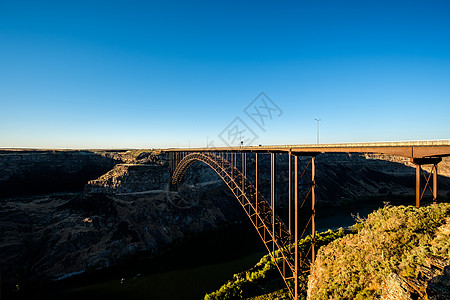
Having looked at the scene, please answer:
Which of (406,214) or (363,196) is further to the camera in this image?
(363,196)

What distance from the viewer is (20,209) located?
33.5 metres

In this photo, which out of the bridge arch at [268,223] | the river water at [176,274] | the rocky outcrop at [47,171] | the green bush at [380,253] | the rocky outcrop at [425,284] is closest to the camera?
the rocky outcrop at [425,284]

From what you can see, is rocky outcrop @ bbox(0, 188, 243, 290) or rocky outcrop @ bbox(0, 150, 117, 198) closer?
rocky outcrop @ bbox(0, 188, 243, 290)

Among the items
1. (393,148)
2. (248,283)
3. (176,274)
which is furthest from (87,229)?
(393,148)

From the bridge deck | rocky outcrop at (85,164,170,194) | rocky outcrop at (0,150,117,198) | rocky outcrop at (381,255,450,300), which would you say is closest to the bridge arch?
the bridge deck

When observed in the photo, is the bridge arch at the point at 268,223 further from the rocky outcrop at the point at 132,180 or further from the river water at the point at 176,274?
the river water at the point at 176,274

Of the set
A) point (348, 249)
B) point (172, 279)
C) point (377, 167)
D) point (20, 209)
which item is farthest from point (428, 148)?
point (377, 167)

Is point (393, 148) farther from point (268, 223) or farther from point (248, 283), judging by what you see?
point (248, 283)

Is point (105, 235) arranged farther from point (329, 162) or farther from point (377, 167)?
point (377, 167)

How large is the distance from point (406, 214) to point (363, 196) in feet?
205

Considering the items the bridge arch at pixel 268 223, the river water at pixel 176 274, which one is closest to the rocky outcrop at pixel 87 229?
the river water at pixel 176 274

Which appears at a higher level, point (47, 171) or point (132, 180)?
point (47, 171)

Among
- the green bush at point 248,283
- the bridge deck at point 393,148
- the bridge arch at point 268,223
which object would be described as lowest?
the green bush at point 248,283

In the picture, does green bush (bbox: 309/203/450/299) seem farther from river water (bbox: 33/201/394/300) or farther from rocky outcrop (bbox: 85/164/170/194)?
rocky outcrop (bbox: 85/164/170/194)
